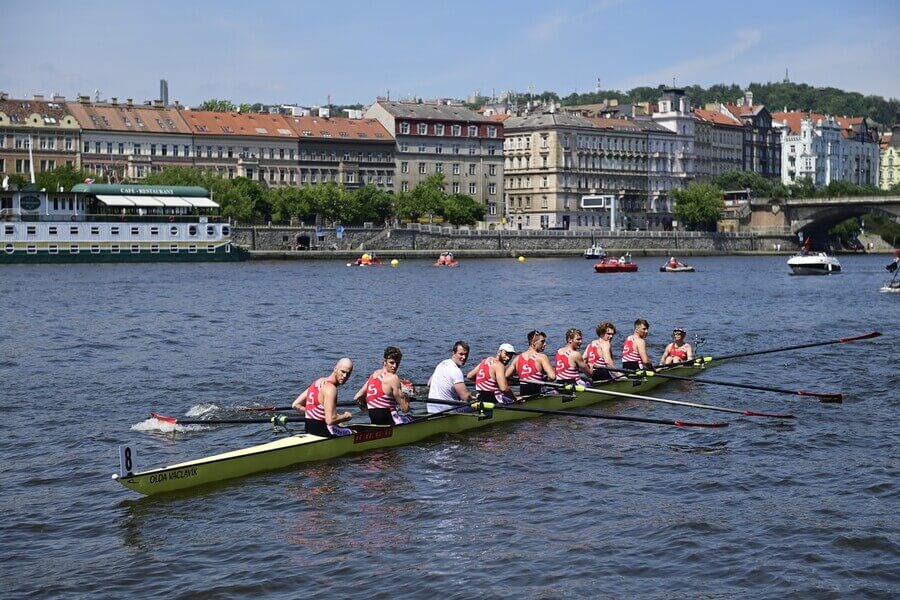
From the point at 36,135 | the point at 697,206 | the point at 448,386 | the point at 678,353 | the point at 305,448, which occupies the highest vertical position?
the point at 36,135

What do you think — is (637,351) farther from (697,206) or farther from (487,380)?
(697,206)

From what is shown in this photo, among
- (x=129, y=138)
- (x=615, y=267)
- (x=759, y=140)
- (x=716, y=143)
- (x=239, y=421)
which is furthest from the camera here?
(x=759, y=140)

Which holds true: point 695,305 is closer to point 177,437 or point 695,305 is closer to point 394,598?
point 177,437

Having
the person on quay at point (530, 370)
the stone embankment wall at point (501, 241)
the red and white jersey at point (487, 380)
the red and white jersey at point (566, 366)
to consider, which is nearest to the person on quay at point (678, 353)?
the red and white jersey at point (566, 366)

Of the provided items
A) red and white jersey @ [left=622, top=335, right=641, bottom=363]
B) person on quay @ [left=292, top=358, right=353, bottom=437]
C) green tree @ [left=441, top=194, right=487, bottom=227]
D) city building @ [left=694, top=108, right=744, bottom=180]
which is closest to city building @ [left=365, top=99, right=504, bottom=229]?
green tree @ [left=441, top=194, right=487, bottom=227]

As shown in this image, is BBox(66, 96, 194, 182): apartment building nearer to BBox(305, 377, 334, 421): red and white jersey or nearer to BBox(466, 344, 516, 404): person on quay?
BBox(466, 344, 516, 404): person on quay

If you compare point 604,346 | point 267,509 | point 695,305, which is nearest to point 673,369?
point 604,346

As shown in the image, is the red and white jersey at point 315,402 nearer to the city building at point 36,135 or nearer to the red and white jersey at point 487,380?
the red and white jersey at point 487,380

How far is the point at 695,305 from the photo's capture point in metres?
62.1

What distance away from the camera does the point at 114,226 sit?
3986 inches

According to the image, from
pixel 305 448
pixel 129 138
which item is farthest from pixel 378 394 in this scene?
pixel 129 138

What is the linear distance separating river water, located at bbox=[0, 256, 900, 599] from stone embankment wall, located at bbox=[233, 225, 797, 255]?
261ft

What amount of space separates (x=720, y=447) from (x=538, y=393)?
13.9 feet

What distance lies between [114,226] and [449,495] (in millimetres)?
87007
